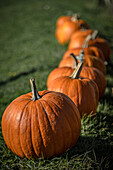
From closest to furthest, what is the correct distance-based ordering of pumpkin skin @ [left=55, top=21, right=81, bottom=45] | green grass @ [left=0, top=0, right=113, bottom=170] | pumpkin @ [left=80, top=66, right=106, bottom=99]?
1. green grass @ [left=0, top=0, right=113, bottom=170]
2. pumpkin @ [left=80, top=66, right=106, bottom=99]
3. pumpkin skin @ [left=55, top=21, right=81, bottom=45]

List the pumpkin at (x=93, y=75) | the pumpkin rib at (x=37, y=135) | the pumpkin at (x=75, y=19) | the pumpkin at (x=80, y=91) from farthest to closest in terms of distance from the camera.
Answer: the pumpkin at (x=75, y=19) < the pumpkin at (x=93, y=75) < the pumpkin at (x=80, y=91) < the pumpkin rib at (x=37, y=135)

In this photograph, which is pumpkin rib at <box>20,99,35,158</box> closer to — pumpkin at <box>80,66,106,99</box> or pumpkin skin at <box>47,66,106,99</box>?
pumpkin skin at <box>47,66,106,99</box>

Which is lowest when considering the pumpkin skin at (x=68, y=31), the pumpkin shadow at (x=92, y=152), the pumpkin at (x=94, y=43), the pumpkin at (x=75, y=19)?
the pumpkin shadow at (x=92, y=152)

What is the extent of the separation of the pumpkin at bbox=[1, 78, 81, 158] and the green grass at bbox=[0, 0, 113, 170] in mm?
156

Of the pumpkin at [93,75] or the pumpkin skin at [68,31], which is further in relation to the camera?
the pumpkin skin at [68,31]

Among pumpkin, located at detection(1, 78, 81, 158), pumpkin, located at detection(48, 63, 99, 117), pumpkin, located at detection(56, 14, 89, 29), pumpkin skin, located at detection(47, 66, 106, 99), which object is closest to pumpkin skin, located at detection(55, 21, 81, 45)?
pumpkin, located at detection(56, 14, 89, 29)

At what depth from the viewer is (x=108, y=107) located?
3.19 meters

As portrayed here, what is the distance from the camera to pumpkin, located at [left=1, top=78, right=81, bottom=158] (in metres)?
2.05

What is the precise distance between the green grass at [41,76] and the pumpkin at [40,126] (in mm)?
156

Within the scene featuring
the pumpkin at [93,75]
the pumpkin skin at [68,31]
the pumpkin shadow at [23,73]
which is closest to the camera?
the pumpkin at [93,75]

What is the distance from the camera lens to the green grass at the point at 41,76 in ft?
7.14

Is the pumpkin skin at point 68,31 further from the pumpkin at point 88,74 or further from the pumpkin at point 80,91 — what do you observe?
the pumpkin at point 80,91

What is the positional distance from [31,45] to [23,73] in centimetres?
304

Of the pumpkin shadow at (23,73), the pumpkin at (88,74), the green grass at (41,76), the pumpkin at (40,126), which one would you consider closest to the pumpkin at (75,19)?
the green grass at (41,76)
